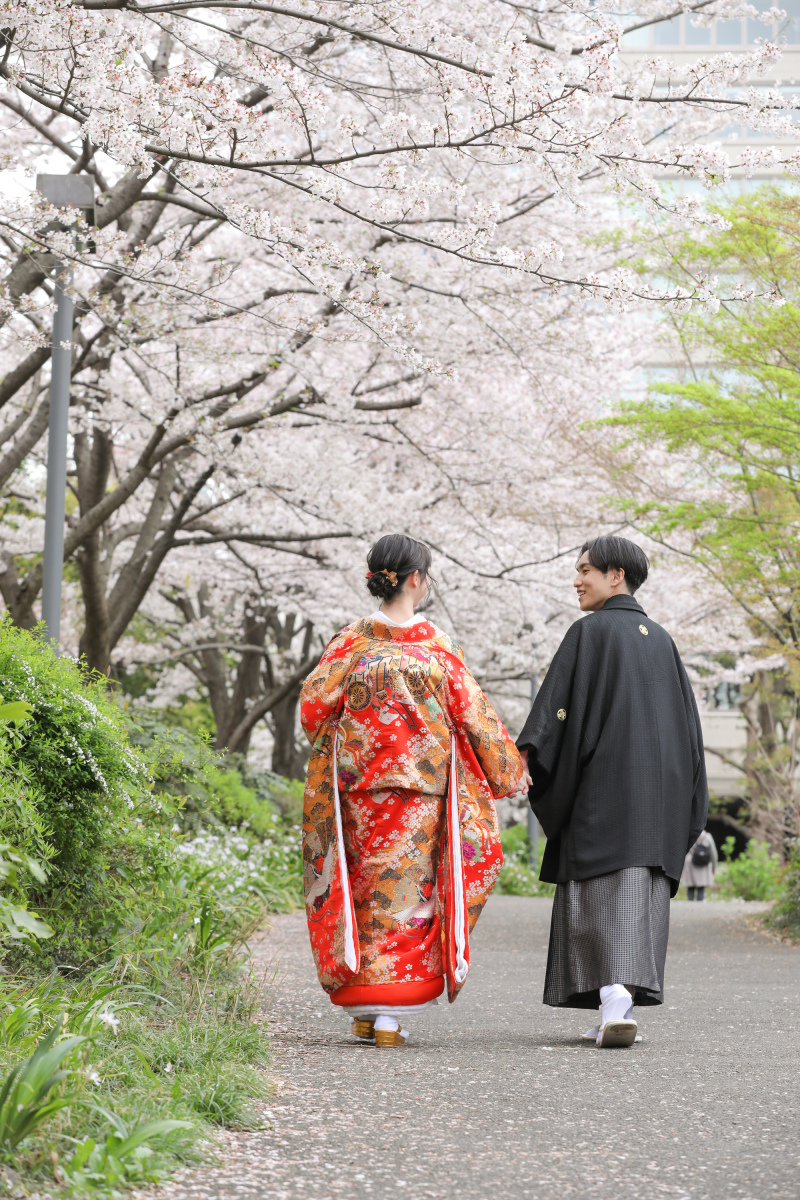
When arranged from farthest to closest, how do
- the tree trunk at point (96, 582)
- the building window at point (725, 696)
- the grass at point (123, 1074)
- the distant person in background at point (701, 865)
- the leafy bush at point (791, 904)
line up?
the building window at point (725, 696) → the distant person in background at point (701, 865) → the tree trunk at point (96, 582) → the leafy bush at point (791, 904) → the grass at point (123, 1074)

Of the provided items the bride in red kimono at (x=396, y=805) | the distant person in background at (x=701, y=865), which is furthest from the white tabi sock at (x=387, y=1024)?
the distant person in background at (x=701, y=865)

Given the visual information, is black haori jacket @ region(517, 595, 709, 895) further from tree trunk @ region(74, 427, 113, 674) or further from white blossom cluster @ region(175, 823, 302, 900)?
tree trunk @ region(74, 427, 113, 674)

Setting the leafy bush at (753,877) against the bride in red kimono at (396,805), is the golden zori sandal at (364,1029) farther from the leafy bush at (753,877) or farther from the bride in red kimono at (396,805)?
the leafy bush at (753,877)

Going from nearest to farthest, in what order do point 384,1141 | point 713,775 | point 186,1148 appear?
point 186,1148 → point 384,1141 → point 713,775

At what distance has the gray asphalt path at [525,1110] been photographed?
2287mm

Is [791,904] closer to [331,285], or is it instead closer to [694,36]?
[331,285]

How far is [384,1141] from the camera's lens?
2557mm

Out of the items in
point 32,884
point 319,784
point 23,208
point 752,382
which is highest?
point 752,382

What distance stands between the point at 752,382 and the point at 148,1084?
9318 mm

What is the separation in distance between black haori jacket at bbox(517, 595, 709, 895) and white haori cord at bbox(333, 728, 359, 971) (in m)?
0.65

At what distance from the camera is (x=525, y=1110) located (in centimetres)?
288

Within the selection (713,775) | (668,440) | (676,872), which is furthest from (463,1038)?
(713,775)

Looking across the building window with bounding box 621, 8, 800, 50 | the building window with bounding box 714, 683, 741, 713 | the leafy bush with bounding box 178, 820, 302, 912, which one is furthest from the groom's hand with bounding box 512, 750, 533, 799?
the building window with bounding box 621, 8, 800, 50

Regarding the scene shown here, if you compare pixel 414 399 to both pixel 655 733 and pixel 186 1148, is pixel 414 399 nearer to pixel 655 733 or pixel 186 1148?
pixel 655 733
